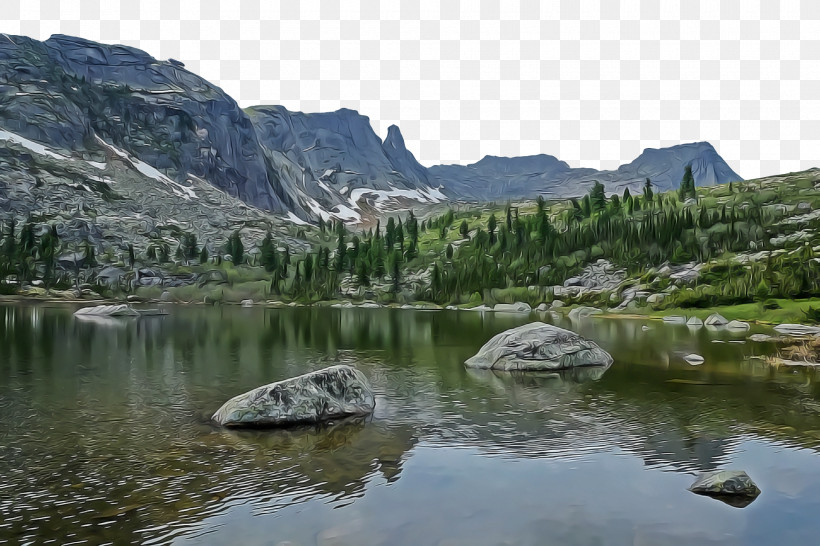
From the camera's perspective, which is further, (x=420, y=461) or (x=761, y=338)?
(x=761, y=338)

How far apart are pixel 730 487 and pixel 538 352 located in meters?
31.3

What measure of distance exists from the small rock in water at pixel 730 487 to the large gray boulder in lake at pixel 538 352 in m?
29.8

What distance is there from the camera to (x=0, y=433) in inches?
1070

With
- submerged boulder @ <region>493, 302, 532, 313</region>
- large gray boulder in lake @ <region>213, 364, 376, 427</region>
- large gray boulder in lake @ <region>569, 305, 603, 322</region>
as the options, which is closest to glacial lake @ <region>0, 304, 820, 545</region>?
large gray boulder in lake @ <region>213, 364, 376, 427</region>

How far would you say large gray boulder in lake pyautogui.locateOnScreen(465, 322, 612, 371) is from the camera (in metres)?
51.0

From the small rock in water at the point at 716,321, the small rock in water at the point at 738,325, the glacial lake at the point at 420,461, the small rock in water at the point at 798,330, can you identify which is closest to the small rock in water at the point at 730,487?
the glacial lake at the point at 420,461

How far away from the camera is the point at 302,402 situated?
3008 cm

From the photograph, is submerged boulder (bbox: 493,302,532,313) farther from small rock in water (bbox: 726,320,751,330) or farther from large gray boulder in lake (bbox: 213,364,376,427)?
large gray boulder in lake (bbox: 213,364,376,427)

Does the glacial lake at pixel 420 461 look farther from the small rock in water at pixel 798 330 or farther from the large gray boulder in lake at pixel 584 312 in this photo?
the large gray boulder in lake at pixel 584 312

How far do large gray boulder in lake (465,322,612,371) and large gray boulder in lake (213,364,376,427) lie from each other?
20923 millimetres

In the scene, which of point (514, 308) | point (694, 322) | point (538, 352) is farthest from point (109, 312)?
point (694, 322)

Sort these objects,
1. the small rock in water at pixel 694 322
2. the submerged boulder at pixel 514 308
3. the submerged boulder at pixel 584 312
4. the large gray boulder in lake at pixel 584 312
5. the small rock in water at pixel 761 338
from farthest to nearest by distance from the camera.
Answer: the submerged boulder at pixel 514 308
the submerged boulder at pixel 584 312
the large gray boulder in lake at pixel 584 312
the small rock in water at pixel 694 322
the small rock in water at pixel 761 338

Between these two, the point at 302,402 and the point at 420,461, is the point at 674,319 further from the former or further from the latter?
the point at 420,461

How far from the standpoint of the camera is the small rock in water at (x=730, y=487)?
1996 cm
